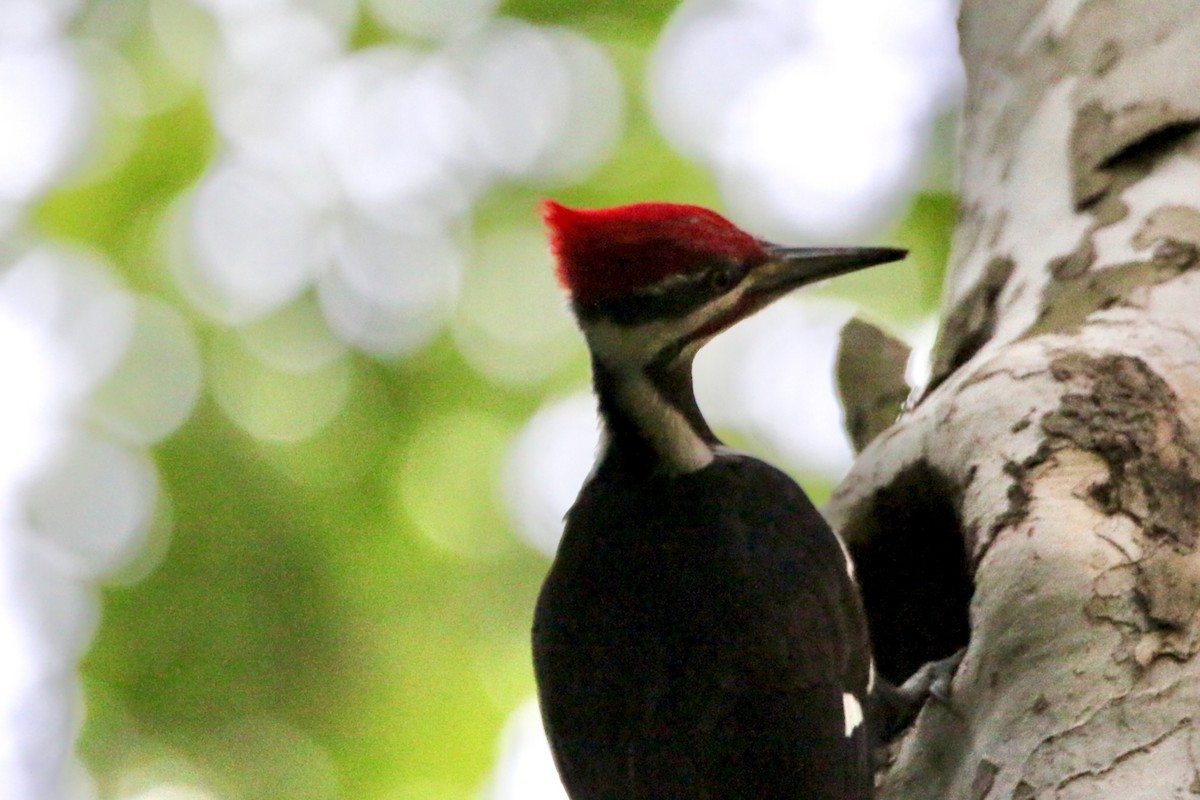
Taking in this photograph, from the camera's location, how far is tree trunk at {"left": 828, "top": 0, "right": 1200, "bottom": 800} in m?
1.88

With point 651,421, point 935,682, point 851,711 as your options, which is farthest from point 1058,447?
point 651,421

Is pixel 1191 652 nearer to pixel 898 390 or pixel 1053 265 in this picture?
pixel 1053 265

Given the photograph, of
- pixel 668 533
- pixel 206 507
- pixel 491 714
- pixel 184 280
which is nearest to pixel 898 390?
pixel 668 533

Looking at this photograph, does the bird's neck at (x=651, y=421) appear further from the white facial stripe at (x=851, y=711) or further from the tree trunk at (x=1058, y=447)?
the white facial stripe at (x=851, y=711)

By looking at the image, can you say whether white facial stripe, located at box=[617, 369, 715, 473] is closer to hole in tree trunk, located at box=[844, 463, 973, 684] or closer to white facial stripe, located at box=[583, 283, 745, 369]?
white facial stripe, located at box=[583, 283, 745, 369]

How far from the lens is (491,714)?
430 cm

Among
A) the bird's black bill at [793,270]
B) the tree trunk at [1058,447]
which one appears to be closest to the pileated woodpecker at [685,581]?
the bird's black bill at [793,270]

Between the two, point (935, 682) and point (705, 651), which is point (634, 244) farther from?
point (935, 682)

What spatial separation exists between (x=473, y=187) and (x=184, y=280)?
43.8 inches

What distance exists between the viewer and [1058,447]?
7.29 feet

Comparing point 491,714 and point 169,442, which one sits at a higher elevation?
point 169,442

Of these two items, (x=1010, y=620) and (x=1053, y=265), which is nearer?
(x=1010, y=620)

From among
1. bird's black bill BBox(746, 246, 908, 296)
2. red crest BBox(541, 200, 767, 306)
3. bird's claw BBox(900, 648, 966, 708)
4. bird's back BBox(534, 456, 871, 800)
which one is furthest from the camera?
bird's black bill BBox(746, 246, 908, 296)

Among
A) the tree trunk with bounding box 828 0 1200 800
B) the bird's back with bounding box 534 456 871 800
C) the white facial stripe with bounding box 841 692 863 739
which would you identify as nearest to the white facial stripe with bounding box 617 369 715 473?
the bird's back with bounding box 534 456 871 800
